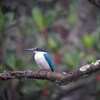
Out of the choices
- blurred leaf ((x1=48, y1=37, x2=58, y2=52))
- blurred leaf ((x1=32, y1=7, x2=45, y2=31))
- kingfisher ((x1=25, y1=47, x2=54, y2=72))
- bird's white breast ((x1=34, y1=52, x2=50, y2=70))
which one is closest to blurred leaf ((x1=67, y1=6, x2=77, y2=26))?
blurred leaf ((x1=48, y1=37, x2=58, y2=52))

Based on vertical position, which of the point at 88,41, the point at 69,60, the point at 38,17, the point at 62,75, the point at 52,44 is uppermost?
the point at 38,17

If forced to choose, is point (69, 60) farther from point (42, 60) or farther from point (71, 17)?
point (71, 17)

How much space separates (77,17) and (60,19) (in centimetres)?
97

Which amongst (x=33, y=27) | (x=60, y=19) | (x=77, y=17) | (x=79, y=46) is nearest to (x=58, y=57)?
(x=79, y=46)

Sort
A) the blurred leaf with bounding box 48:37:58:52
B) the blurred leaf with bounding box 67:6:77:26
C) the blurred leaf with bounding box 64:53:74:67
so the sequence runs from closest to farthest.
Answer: the blurred leaf with bounding box 64:53:74:67
the blurred leaf with bounding box 48:37:58:52
the blurred leaf with bounding box 67:6:77:26

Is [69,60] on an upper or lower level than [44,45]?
lower

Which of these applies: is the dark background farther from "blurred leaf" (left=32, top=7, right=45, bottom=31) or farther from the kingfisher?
the kingfisher

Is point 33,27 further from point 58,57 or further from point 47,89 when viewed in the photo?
point 47,89

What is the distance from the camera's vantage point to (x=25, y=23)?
10.9m

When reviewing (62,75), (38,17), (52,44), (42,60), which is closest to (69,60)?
(52,44)

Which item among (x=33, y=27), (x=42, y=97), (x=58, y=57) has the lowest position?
(x=42, y=97)

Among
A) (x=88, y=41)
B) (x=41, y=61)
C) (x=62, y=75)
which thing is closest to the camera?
(x=62, y=75)

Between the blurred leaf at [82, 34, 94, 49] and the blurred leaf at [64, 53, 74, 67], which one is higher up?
the blurred leaf at [82, 34, 94, 49]

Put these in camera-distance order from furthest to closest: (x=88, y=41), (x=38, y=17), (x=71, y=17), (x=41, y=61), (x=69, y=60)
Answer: (x=71, y=17) → (x=38, y=17) → (x=88, y=41) → (x=69, y=60) → (x=41, y=61)
